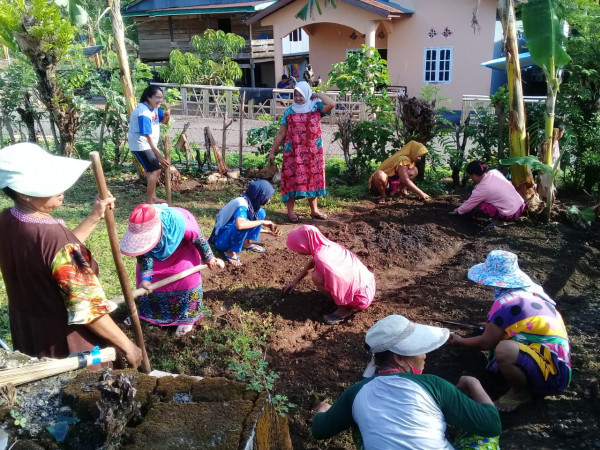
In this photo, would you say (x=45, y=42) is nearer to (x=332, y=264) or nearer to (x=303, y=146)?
(x=303, y=146)

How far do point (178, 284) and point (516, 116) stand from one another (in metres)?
5.00

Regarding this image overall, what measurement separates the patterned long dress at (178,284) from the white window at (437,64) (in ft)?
50.2

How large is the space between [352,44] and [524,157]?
44.4 ft

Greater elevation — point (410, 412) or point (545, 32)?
point (545, 32)

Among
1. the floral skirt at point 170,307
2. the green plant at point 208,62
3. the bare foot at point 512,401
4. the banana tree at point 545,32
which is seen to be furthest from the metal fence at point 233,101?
the bare foot at point 512,401

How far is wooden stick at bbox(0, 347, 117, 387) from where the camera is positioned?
7.14ft

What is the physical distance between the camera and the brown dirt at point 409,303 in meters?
3.34

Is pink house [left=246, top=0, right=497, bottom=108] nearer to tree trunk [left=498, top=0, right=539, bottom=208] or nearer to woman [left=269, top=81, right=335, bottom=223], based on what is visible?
tree trunk [left=498, top=0, right=539, bottom=208]

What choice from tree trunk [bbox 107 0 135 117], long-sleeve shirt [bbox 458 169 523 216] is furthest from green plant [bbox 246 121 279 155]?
long-sleeve shirt [bbox 458 169 523 216]

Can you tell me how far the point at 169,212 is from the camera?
3775 mm

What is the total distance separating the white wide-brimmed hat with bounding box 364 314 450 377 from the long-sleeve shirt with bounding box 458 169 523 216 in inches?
175

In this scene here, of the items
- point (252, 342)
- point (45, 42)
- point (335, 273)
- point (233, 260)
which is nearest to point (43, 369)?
point (252, 342)

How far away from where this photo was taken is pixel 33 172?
2299 millimetres

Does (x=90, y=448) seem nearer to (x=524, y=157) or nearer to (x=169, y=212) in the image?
(x=169, y=212)
